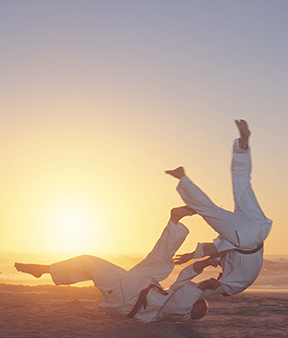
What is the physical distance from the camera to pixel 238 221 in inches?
169

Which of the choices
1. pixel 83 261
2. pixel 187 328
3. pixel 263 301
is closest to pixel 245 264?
pixel 187 328

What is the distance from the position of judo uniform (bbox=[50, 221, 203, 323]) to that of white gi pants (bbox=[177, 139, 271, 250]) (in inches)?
24.2

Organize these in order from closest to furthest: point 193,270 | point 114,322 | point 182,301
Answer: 1. point 182,301
2. point 193,270
3. point 114,322

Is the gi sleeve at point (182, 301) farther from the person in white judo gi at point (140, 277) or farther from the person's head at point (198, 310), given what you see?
the person's head at point (198, 310)

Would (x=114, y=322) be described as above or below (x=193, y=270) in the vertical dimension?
below

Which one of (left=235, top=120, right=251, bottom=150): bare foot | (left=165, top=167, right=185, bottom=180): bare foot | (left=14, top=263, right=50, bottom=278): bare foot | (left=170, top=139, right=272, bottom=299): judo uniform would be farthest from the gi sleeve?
(left=235, top=120, right=251, bottom=150): bare foot

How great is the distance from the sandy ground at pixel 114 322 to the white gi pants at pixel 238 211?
148 cm

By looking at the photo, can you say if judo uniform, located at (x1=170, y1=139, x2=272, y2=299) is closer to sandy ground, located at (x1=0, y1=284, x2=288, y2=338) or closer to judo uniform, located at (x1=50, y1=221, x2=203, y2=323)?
judo uniform, located at (x1=50, y1=221, x2=203, y2=323)

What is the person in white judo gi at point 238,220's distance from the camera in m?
4.30

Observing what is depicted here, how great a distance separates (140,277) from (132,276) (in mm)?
121

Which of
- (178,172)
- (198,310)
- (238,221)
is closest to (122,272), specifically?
(198,310)

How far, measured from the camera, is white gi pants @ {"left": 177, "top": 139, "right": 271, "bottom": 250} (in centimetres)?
430

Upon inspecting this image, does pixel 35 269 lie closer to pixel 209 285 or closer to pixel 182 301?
pixel 182 301

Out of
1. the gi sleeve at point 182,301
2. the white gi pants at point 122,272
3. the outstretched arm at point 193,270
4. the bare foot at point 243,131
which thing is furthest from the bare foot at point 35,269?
the bare foot at point 243,131
